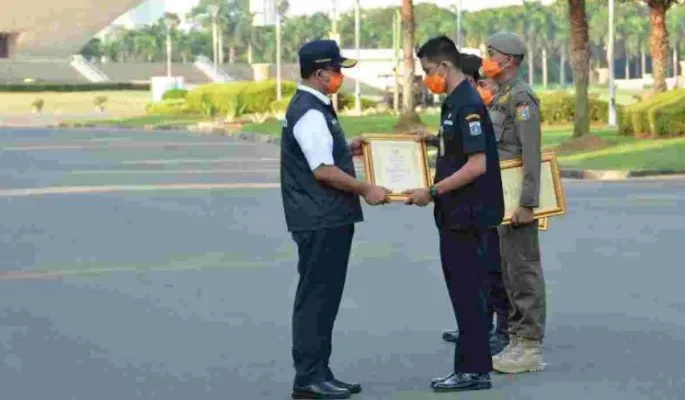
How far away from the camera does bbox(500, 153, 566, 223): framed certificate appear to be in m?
10.6

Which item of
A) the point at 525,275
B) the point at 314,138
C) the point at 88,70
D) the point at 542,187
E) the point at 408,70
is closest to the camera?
the point at 314,138

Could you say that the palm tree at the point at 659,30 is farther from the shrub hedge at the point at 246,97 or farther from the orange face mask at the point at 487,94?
the orange face mask at the point at 487,94

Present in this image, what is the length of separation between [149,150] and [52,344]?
33.6 meters

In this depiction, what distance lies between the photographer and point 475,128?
9641 mm

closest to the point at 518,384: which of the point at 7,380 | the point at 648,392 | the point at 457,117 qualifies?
the point at 648,392

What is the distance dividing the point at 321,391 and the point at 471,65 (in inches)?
85.2

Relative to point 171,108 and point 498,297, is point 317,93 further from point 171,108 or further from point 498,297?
point 171,108

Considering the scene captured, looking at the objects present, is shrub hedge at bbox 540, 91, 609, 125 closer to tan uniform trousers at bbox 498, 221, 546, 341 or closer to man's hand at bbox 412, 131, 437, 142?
tan uniform trousers at bbox 498, 221, 546, 341

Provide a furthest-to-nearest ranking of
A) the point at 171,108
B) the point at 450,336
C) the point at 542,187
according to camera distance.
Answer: the point at 171,108
the point at 450,336
the point at 542,187

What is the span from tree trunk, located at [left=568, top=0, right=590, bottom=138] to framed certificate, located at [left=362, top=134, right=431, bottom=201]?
93.5 feet

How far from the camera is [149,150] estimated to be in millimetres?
45469

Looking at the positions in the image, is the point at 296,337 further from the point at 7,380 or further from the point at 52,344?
the point at 52,344

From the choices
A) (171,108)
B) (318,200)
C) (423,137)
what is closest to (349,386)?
(318,200)

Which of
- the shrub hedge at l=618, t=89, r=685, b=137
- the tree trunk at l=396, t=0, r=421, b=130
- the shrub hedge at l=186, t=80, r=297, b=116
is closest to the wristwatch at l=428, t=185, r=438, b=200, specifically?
the shrub hedge at l=618, t=89, r=685, b=137
